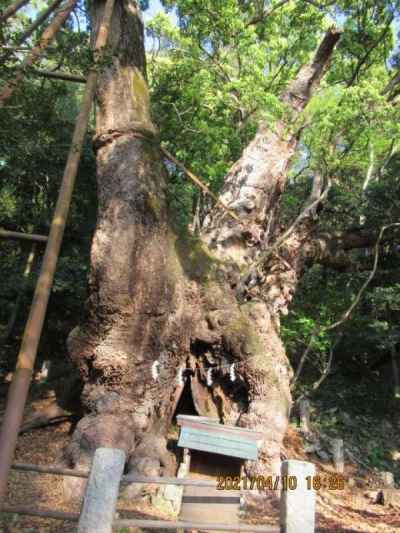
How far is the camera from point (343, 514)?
651 cm

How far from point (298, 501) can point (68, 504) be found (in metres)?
2.75

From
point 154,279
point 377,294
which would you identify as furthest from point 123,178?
point 377,294

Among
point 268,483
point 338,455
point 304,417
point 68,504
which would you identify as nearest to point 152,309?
point 68,504

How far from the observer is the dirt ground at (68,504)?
14.0 feet

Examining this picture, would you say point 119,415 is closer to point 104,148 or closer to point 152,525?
point 152,525

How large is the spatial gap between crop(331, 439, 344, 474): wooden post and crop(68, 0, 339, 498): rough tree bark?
3467 mm

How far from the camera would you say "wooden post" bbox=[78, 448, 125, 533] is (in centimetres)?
323

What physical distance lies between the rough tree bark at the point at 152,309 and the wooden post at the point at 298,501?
88.3 inches

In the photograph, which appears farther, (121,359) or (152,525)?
(121,359)

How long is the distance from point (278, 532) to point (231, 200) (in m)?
6.16

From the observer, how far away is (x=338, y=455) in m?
9.22

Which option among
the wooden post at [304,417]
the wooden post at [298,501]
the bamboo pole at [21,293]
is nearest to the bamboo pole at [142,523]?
the wooden post at [298,501]

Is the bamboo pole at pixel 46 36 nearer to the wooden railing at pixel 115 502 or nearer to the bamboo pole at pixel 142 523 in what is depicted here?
the wooden railing at pixel 115 502

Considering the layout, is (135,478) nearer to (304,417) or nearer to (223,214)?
(223,214)
